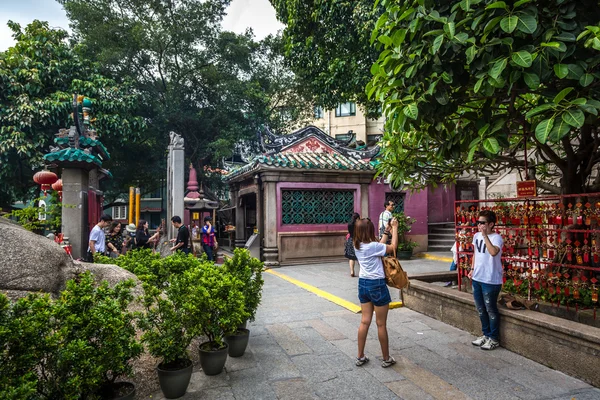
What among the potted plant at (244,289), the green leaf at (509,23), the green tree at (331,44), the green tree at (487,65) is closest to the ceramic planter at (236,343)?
the potted plant at (244,289)

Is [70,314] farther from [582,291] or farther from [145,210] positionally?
[145,210]

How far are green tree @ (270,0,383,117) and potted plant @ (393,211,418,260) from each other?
4.02 m

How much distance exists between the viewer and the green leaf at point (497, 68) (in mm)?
3318

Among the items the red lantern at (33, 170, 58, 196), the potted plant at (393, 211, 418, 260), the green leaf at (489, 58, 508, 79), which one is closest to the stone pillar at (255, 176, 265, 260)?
the potted plant at (393, 211, 418, 260)

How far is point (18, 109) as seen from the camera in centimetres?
1438

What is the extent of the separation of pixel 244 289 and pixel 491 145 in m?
3.28

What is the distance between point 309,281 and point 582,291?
5.82 m

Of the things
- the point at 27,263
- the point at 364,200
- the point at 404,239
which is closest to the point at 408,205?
the point at 404,239

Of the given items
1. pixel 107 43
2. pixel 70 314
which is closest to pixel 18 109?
pixel 107 43

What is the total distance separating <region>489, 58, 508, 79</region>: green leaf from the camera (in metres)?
3.32

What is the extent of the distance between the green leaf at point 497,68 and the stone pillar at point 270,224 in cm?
959

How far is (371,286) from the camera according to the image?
14.0ft

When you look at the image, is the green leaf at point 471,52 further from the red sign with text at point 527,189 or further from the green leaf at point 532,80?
the red sign with text at point 527,189

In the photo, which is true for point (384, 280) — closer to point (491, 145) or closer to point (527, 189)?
point (491, 145)
